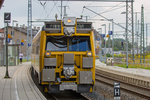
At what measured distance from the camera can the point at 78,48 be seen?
12.4 metres

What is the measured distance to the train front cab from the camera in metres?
11.7

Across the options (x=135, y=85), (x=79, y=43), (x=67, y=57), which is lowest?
(x=135, y=85)

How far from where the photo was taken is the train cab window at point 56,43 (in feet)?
40.3

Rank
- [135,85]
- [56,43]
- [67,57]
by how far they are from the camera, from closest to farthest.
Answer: [67,57]
[56,43]
[135,85]

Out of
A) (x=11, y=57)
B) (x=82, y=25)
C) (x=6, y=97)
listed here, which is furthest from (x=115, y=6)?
(x=6, y=97)

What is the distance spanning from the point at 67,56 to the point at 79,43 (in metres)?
1.03

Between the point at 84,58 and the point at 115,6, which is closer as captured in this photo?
the point at 84,58

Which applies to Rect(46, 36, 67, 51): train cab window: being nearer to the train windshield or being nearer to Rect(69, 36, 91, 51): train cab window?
the train windshield

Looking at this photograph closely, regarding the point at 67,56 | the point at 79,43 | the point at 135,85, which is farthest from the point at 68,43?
the point at 135,85

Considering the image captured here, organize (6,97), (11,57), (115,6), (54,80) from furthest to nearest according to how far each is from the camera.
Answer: (11,57) → (115,6) → (54,80) → (6,97)

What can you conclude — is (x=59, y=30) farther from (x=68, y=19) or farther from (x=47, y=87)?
(x=47, y=87)

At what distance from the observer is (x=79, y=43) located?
12.4 m

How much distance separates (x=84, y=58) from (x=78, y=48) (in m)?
0.79

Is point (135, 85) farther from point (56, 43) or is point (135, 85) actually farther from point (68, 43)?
point (56, 43)
